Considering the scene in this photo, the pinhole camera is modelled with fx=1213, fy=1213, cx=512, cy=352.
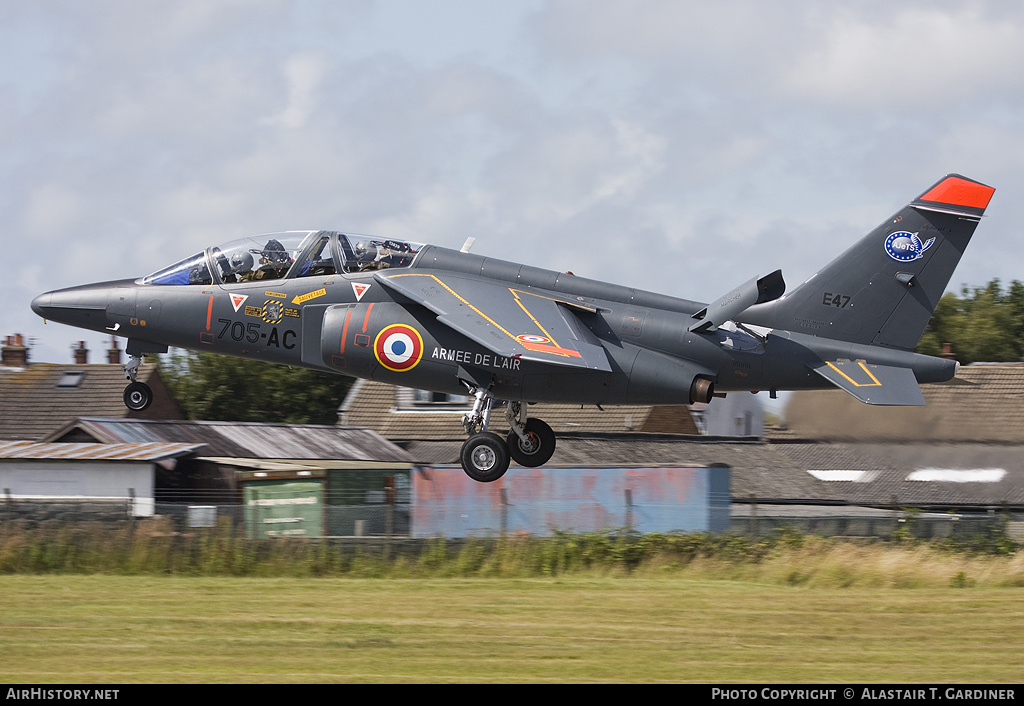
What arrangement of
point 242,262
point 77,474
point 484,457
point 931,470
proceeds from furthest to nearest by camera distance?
point 77,474 < point 931,470 < point 242,262 < point 484,457

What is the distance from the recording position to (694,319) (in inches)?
742

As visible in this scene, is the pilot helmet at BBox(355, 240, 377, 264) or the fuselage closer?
the fuselage

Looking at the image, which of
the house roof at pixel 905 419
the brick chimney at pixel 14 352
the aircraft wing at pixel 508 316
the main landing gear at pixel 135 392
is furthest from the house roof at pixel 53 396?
the aircraft wing at pixel 508 316

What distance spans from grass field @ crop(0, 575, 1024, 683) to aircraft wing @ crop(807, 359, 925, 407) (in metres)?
3.35

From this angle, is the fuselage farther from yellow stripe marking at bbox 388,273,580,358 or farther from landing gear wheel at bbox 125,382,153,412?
landing gear wheel at bbox 125,382,153,412

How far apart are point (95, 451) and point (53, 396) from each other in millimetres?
15005

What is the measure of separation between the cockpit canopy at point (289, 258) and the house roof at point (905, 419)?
9.04 meters

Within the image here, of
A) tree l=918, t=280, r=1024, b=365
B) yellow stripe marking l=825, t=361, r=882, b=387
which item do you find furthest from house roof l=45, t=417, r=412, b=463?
tree l=918, t=280, r=1024, b=365

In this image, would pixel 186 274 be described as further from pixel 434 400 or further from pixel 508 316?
pixel 434 400

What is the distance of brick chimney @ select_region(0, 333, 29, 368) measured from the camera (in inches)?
1820

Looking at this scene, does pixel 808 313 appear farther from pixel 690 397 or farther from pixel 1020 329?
pixel 1020 329

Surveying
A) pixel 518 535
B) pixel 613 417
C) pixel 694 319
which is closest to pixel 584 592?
pixel 518 535

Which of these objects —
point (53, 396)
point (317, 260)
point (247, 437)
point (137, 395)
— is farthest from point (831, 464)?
point (53, 396)

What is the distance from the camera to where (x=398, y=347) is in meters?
18.8
